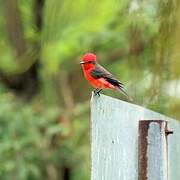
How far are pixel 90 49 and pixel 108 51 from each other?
0.32 meters

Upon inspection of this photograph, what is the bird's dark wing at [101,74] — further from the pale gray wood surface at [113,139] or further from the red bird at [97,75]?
the pale gray wood surface at [113,139]

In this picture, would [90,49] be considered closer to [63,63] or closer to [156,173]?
[63,63]

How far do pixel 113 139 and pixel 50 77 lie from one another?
23.0 feet

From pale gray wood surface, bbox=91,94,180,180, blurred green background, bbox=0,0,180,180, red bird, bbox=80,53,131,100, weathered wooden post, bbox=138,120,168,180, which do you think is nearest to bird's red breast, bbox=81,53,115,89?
red bird, bbox=80,53,131,100

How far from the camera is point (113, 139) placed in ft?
7.97

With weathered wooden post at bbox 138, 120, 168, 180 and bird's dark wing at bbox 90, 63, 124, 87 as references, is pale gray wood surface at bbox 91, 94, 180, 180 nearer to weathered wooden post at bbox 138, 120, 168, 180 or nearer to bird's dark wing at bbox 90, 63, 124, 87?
weathered wooden post at bbox 138, 120, 168, 180

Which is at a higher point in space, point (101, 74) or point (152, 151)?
point (101, 74)

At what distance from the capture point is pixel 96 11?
351 inches

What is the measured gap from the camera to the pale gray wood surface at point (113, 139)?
2.32m

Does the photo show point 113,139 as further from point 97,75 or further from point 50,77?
point 50,77

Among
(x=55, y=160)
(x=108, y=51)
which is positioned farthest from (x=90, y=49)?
(x=55, y=160)

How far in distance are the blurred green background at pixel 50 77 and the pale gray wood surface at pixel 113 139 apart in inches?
168

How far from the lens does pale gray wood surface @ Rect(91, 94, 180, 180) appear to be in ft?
7.63

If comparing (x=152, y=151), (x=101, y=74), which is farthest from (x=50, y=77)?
(x=152, y=151)
